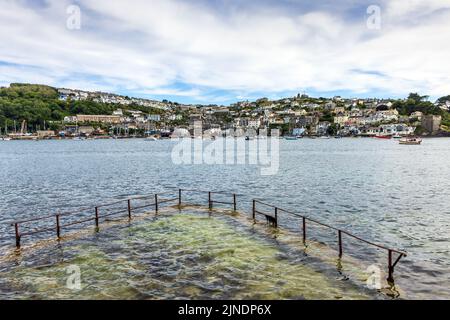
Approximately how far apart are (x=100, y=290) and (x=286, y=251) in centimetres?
939

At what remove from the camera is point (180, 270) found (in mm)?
15352

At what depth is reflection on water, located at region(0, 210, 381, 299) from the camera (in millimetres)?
13039

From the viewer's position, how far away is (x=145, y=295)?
12.9 meters

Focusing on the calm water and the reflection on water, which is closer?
the reflection on water

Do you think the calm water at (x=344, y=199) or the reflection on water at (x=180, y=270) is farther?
the calm water at (x=344, y=199)

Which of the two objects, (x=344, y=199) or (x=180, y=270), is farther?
(x=344, y=199)

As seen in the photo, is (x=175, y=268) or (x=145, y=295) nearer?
(x=145, y=295)

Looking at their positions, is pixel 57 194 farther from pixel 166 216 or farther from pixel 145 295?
pixel 145 295

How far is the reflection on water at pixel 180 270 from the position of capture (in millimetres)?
13039

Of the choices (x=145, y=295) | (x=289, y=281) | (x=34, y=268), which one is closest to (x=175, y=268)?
(x=145, y=295)
